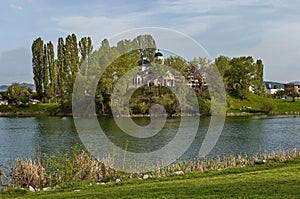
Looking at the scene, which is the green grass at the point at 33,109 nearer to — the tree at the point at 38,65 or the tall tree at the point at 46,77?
the tall tree at the point at 46,77

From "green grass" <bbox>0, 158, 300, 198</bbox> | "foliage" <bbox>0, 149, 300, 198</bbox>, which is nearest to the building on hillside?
"foliage" <bbox>0, 149, 300, 198</bbox>

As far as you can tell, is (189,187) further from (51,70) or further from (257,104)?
(257,104)

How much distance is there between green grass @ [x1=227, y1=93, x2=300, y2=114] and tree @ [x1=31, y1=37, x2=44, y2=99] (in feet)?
107

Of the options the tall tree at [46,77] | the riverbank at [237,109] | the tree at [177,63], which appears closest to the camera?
the tree at [177,63]

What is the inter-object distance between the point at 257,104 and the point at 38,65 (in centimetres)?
3924

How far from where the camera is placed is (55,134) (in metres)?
33.4

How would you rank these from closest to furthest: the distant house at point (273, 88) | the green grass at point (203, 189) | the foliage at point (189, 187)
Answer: the green grass at point (203, 189), the foliage at point (189, 187), the distant house at point (273, 88)

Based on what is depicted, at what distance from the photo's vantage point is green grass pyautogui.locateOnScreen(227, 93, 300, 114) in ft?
207

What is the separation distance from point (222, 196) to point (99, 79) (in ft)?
147

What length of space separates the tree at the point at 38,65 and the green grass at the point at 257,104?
3269cm

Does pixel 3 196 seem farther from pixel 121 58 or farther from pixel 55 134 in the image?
pixel 121 58

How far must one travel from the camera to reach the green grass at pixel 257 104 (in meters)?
63.1

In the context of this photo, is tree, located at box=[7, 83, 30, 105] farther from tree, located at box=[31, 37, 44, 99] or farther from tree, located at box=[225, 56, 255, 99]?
tree, located at box=[225, 56, 255, 99]

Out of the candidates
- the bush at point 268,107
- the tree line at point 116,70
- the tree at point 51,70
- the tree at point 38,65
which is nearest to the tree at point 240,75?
the tree line at point 116,70
